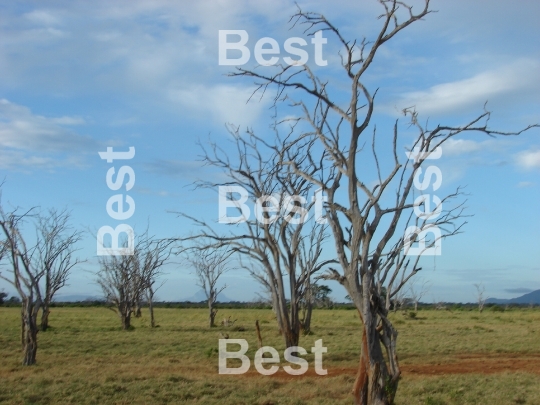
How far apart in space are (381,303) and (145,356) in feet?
38.2

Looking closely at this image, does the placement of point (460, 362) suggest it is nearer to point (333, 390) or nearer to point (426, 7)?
point (333, 390)

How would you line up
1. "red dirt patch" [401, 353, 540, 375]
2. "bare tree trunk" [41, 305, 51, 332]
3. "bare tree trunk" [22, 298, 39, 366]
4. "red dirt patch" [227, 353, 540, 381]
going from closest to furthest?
"red dirt patch" [227, 353, 540, 381] → "bare tree trunk" [22, 298, 39, 366] → "red dirt patch" [401, 353, 540, 375] → "bare tree trunk" [41, 305, 51, 332]

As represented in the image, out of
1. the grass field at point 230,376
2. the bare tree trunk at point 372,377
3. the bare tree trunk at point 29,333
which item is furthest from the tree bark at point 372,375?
the bare tree trunk at point 29,333

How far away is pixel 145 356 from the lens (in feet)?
60.5

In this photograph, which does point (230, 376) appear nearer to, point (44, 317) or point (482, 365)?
point (482, 365)

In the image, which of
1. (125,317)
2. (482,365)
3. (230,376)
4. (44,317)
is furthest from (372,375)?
(125,317)

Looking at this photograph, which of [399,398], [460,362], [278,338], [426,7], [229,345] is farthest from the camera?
[278,338]

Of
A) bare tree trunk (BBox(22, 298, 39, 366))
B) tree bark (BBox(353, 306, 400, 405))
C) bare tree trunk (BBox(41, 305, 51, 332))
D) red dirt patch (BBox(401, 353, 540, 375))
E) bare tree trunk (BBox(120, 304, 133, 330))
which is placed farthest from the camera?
bare tree trunk (BBox(120, 304, 133, 330))

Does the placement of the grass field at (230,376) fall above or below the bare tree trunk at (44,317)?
below

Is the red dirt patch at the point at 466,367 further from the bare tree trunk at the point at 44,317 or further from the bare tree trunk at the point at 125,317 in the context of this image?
the bare tree trunk at the point at 125,317

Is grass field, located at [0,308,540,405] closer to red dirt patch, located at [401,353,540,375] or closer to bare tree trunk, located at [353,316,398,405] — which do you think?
red dirt patch, located at [401,353,540,375]

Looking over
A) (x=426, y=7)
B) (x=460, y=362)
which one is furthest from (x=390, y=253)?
(x=460, y=362)

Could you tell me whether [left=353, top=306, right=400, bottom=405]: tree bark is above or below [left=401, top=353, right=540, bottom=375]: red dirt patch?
above

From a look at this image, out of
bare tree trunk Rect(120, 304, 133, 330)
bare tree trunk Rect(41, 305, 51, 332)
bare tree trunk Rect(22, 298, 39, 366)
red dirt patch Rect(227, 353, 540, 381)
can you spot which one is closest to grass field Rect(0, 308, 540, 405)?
red dirt patch Rect(227, 353, 540, 381)
